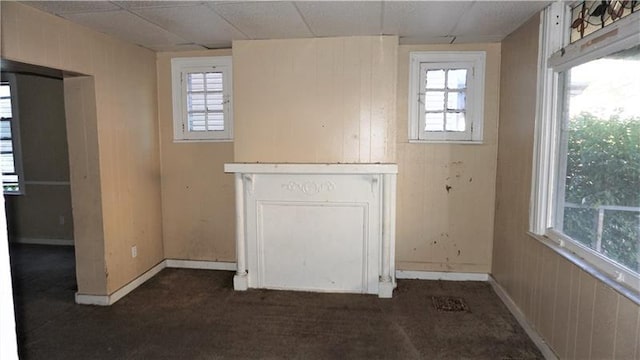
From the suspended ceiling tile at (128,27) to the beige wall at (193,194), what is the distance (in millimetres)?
462

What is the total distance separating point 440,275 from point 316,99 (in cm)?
209

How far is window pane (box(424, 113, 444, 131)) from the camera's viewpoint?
12.1 feet

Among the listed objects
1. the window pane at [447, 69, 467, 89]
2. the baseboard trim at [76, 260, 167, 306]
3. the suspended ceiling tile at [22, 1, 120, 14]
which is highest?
the suspended ceiling tile at [22, 1, 120, 14]

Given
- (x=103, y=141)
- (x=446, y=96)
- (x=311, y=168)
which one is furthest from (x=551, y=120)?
(x=103, y=141)

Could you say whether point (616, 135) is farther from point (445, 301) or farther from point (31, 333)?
point (31, 333)

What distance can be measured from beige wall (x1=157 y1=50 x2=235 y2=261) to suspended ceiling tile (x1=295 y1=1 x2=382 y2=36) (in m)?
1.57

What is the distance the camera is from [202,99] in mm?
3957

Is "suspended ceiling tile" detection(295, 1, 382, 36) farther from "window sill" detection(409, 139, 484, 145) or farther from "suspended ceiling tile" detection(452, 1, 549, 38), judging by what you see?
"window sill" detection(409, 139, 484, 145)

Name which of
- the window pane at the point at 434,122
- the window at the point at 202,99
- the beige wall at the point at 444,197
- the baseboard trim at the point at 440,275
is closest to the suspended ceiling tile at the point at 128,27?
the window at the point at 202,99

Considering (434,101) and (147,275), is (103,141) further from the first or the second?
(434,101)

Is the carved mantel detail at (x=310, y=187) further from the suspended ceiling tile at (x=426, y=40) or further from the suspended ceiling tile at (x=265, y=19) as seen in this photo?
the suspended ceiling tile at (x=426, y=40)

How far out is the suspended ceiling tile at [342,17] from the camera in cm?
258

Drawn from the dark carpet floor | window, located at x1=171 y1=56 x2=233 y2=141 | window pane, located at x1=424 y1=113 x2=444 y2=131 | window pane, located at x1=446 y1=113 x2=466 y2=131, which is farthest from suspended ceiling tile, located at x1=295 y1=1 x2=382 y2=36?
the dark carpet floor

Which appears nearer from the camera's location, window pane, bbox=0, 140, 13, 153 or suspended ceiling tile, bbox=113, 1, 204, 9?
suspended ceiling tile, bbox=113, 1, 204, 9
